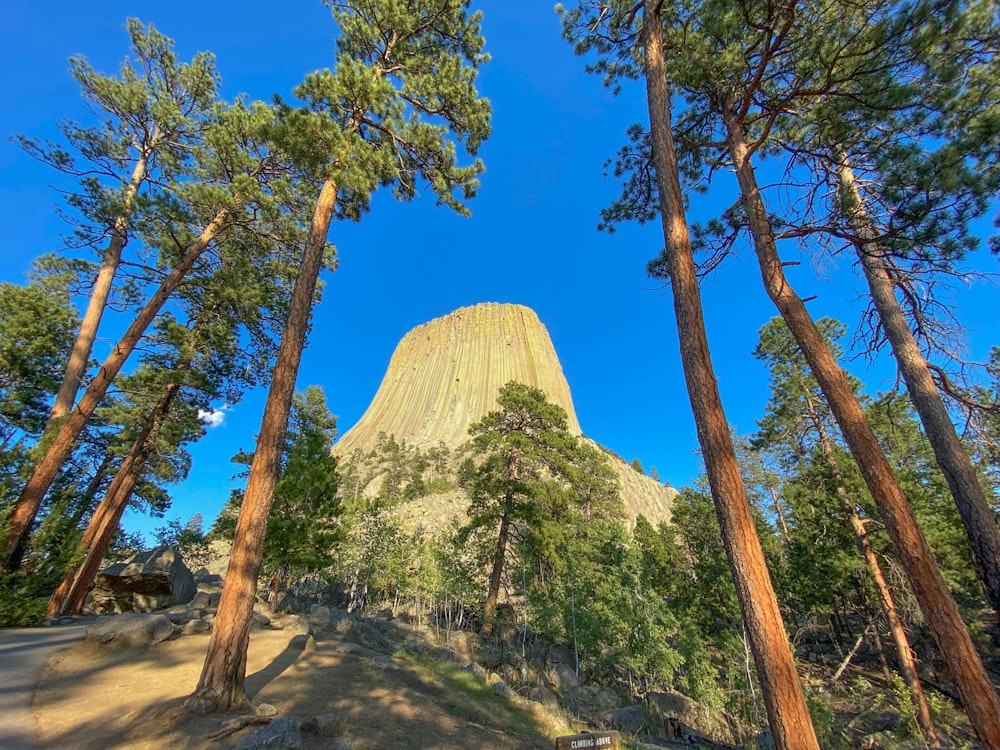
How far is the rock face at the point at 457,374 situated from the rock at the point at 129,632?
168 ft

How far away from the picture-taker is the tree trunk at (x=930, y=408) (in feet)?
16.5

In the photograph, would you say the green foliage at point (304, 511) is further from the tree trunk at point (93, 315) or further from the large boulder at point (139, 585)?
the tree trunk at point (93, 315)

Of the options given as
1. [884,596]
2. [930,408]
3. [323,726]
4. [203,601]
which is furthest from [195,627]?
[884,596]

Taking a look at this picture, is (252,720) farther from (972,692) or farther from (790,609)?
(790,609)

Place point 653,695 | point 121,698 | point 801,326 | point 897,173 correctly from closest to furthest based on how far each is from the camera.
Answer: point 121,698 < point 897,173 < point 801,326 < point 653,695

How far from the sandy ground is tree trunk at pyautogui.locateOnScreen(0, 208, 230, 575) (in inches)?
165

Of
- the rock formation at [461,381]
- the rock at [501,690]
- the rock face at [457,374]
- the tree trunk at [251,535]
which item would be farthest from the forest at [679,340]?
the rock face at [457,374]

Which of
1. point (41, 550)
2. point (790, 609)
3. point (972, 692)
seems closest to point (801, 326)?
point (972, 692)

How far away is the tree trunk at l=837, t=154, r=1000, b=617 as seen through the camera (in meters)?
5.04

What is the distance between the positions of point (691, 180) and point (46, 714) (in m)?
12.2

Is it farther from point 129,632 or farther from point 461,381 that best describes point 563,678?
point 461,381

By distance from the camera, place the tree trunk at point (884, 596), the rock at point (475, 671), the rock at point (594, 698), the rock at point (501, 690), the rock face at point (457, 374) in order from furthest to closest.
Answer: the rock face at point (457, 374)
the rock at point (594, 698)
the tree trunk at point (884, 596)
the rock at point (475, 671)
the rock at point (501, 690)

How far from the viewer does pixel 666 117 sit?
604 centimetres

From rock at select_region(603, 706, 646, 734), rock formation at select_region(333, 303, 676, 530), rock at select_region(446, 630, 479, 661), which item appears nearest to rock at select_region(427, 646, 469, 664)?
rock at select_region(446, 630, 479, 661)
